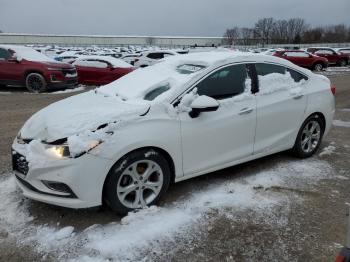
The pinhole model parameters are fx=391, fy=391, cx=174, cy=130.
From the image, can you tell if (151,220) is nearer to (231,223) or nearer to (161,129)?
(231,223)

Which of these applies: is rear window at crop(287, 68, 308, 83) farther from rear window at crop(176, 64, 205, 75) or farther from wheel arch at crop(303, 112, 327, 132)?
rear window at crop(176, 64, 205, 75)

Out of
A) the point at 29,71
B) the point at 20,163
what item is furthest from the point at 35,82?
the point at 20,163

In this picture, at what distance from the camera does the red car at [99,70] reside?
15.3 meters

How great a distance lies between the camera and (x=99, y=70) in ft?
50.8

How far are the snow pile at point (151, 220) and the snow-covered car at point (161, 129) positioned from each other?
0.26m

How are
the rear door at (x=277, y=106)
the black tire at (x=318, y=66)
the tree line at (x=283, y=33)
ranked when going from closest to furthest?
the rear door at (x=277, y=106) < the black tire at (x=318, y=66) < the tree line at (x=283, y=33)

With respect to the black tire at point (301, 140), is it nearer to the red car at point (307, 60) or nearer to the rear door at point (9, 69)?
the rear door at point (9, 69)

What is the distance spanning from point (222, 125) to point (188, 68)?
0.86m

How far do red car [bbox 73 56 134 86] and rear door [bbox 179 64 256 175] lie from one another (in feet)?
36.2

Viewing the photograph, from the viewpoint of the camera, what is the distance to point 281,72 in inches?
206

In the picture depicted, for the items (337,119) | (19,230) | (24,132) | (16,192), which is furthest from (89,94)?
(337,119)

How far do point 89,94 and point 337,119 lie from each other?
589 centimetres

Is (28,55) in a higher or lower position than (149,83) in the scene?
lower

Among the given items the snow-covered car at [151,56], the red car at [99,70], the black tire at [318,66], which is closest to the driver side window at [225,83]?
the red car at [99,70]
